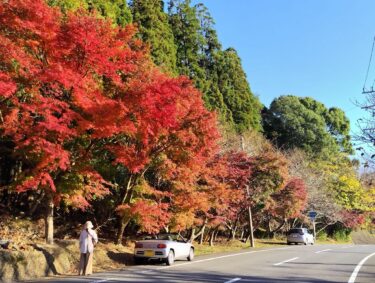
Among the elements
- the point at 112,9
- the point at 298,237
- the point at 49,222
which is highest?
the point at 112,9

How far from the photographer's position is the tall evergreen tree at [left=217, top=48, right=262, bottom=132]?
47781mm

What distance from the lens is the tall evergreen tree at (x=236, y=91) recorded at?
1881 inches

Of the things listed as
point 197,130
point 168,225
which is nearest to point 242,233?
point 168,225

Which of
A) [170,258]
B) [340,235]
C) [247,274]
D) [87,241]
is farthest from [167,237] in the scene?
[340,235]

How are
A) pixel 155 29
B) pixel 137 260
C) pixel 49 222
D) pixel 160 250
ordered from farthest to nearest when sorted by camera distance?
1. pixel 155 29
2. pixel 137 260
3. pixel 160 250
4. pixel 49 222

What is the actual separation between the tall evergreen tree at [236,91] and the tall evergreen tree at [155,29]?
9.62 m

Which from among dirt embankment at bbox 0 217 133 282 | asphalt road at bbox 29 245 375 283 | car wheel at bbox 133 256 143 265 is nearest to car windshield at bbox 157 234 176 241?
car wheel at bbox 133 256 143 265

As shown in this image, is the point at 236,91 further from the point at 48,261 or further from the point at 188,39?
the point at 48,261

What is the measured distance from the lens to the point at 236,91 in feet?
162

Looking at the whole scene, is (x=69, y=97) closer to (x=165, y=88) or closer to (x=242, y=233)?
(x=165, y=88)

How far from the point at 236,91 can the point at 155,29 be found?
15.0 metres

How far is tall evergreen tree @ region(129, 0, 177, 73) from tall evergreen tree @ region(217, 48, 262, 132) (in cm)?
962

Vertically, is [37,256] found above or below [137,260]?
above

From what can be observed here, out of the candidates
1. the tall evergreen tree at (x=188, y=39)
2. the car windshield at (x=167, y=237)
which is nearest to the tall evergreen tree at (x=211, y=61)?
the tall evergreen tree at (x=188, y=39)
